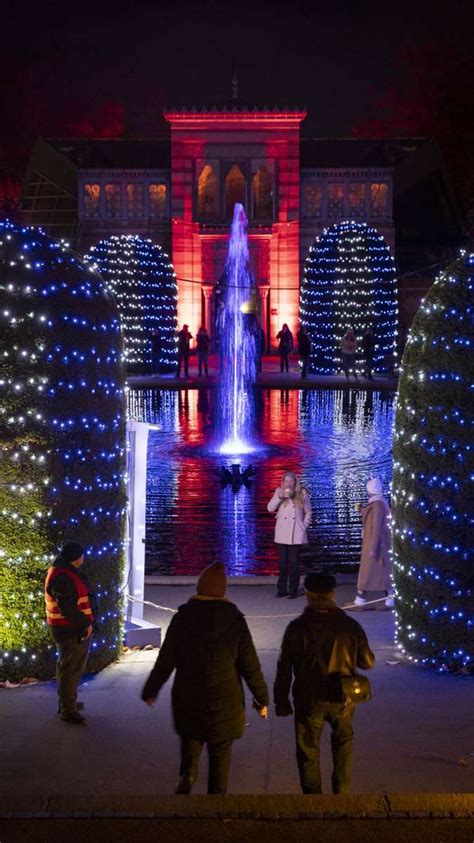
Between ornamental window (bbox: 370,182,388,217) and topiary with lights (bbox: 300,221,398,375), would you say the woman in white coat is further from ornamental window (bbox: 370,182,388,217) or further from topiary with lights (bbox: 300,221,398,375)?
ornamental window (bbox: 370,182,388,217)

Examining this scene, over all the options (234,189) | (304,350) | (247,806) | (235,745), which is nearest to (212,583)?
(247,806)

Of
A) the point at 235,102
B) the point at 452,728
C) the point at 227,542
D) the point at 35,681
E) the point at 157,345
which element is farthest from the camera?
the point at 235,102

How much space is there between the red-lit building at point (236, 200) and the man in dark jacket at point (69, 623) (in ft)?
117

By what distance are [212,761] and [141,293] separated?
32385 millimetres

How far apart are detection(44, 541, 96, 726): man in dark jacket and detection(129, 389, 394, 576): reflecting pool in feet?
13.8

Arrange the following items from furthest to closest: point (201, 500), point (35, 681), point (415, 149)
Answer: point (415, 149) < point (201, 500) < point (35, 681)

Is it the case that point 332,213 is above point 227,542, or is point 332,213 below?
above

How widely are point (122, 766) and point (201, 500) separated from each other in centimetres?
1136

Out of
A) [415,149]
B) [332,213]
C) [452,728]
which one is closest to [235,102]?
[332,213]

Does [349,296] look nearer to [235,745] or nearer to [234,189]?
[234,189]

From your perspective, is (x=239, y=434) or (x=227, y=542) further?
(x=239, y=434)

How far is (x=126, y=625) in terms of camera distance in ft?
37.9

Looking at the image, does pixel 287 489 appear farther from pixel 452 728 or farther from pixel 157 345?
pixel 157 345

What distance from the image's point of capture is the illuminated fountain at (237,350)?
87.2 ft
